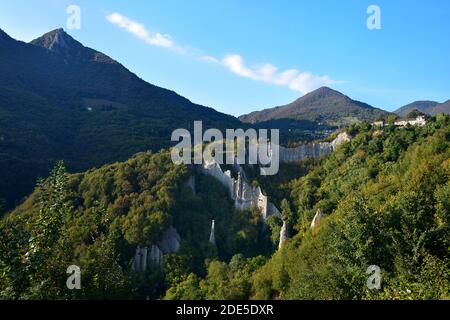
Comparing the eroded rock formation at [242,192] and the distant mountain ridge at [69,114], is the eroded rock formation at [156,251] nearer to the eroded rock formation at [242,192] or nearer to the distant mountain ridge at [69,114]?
the eroded rock formation at [242,192]

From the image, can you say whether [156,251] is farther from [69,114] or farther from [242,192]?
[69,114]

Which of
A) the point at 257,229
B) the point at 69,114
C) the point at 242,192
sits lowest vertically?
the point at 257,229

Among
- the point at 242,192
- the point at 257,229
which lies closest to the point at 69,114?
the point at 242,192

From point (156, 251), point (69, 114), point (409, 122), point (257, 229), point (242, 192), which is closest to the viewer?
point (156, 251)

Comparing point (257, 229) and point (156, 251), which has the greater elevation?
point (257, 229)

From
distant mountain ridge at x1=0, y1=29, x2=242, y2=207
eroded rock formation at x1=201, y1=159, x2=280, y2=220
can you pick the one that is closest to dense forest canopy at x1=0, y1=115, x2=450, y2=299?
eroded rock formation at x1=201, y1=159, x2=280, y2=220

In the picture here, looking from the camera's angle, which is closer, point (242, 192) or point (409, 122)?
point (242, 192)
